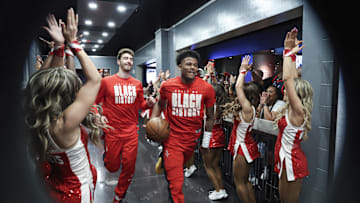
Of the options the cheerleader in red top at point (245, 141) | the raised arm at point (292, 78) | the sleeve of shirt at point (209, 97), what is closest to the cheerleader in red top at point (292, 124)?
the raised arm at point (292, 78)

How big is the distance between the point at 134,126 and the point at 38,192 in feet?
5.57

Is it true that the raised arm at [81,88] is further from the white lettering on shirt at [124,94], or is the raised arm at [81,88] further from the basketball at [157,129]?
the white lettering on shirt at [124,94]

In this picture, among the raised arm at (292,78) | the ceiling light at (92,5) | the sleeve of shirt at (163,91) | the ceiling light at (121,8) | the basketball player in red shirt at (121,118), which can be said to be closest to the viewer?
the raised arm at (292,78)

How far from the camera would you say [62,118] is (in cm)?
108

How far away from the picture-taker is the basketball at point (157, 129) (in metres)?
2.17

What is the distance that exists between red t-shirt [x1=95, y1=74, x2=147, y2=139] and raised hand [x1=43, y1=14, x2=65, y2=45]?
1.50 metres

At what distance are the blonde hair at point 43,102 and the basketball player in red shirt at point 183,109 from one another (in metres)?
1.35

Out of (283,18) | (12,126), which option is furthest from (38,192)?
(283,18)

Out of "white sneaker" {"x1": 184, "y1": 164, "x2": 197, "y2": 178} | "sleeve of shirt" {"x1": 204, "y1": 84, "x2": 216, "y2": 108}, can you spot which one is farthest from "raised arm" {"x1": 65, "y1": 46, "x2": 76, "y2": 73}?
"white sneaker" {"x1": 184, "y1": 164, "x2": 197, "y2": 178}

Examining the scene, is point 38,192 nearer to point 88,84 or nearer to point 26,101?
point 26,101

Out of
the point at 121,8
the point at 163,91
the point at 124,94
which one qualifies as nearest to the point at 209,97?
the point at 163,91

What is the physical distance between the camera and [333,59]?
1.89 meters

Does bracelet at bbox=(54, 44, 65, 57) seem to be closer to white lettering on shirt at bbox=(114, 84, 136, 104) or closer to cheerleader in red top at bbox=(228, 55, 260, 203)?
white lettering on shirt at bbox=(114, 84, 136, 104)

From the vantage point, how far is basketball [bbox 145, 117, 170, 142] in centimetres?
217
